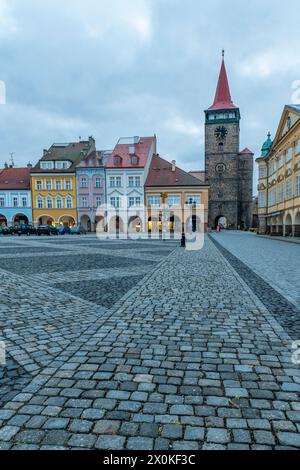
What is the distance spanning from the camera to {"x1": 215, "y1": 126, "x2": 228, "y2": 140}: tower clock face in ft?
198

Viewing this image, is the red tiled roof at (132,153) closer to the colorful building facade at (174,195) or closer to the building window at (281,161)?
the colorful building facade at (174,195)

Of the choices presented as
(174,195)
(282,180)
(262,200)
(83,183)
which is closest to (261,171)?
(262,200)

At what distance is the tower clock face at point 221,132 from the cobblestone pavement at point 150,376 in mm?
59374

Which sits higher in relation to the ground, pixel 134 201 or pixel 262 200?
pixel 134 201

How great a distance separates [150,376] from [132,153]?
166ft

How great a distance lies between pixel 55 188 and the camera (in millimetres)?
52688

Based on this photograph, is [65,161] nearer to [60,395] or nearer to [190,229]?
[190,229]

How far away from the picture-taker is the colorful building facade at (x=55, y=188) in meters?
52.4

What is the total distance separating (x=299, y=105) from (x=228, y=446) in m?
33.7

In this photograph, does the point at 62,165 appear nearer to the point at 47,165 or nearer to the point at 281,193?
the point at 47,165

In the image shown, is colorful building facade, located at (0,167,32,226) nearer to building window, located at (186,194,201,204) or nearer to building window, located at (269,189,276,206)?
building window, located at (186,194,201,204)

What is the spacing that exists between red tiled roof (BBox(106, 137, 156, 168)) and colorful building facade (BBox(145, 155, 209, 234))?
3.18 m

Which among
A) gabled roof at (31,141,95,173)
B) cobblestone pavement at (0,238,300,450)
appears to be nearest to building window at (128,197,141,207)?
gabled roof at (31,141,95,173)

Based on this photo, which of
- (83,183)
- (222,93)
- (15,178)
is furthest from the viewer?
(222,93)
